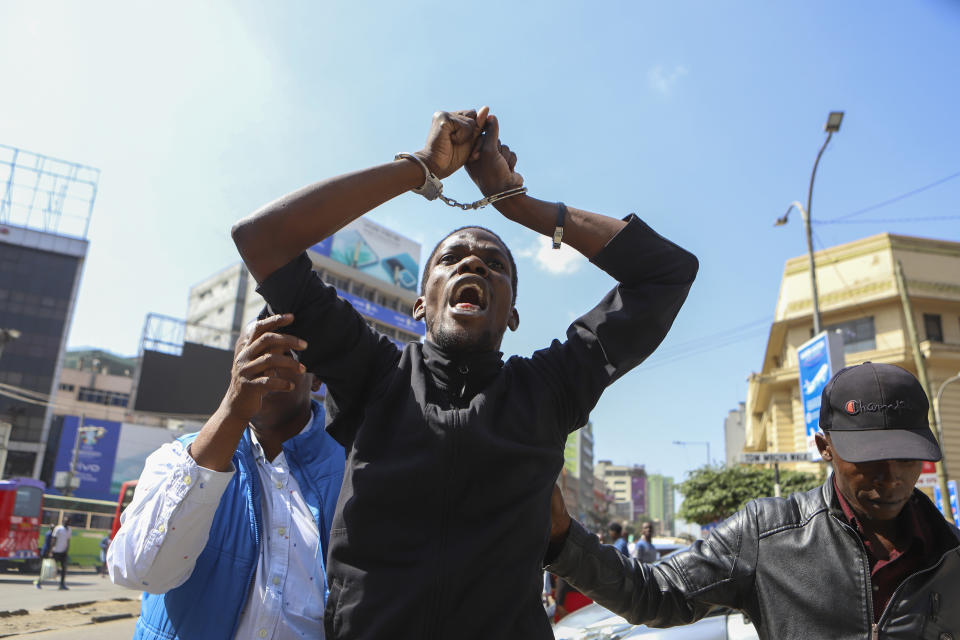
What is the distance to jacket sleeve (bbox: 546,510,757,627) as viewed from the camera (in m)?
1.98

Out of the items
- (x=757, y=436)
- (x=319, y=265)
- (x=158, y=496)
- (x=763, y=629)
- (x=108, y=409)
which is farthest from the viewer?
(x=108, y=409)

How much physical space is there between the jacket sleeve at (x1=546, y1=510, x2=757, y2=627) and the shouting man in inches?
16.4

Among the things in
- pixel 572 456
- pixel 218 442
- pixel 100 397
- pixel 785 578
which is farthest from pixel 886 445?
pixel 572 456

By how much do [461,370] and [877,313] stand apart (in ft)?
91.6

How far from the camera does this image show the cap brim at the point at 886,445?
178 centimetres

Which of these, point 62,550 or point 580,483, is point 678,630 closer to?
point 62,550

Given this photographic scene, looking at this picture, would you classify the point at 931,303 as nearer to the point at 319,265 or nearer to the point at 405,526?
the point at 405,526

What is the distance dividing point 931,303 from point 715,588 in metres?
28.4

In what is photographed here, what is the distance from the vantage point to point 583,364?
1.78 m

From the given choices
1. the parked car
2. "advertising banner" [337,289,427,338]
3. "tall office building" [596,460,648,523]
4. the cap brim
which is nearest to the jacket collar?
the cap brim

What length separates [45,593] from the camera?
1442 cm

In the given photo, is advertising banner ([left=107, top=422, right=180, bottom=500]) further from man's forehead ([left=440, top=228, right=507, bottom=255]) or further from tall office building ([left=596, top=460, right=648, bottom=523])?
tall office building ([left=596, top=460, right=648, bottom=523])

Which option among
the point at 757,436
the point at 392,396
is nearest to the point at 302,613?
the point at 392,396

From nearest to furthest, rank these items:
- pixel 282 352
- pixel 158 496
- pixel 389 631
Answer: pixel 389 631, pixel 282 352, pixel 158 496
